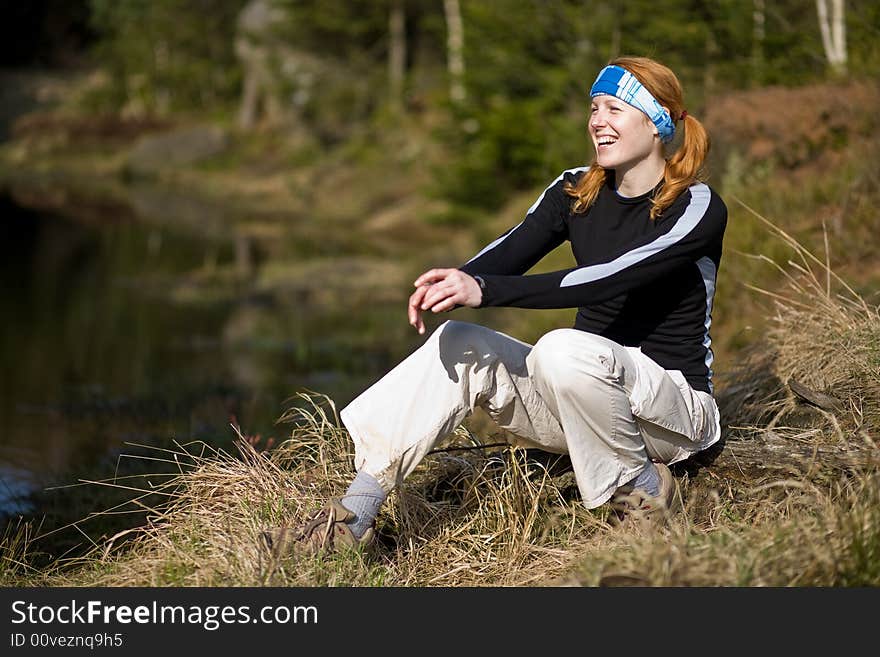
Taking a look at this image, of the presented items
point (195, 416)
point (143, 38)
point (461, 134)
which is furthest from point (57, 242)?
point (143, 38)

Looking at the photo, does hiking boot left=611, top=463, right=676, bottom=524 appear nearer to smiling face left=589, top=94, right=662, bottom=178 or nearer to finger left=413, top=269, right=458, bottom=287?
finger left=413, top=269, right=458, bottom=287

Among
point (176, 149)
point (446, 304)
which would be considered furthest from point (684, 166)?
point (176, 149)

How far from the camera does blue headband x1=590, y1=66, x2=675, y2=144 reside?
11.7 feet

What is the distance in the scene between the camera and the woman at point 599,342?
326 centimetres

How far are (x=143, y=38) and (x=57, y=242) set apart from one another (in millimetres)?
18155

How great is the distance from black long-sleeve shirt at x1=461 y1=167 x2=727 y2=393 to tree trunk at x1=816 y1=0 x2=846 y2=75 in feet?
22.1

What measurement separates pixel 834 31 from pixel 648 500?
25.8 ft

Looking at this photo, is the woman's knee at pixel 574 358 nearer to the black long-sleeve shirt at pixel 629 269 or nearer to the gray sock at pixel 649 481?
the black long-sleeve shirt at pixel 629 269

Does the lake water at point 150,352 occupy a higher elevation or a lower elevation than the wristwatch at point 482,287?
lower

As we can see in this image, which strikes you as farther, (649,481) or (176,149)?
(176,149)

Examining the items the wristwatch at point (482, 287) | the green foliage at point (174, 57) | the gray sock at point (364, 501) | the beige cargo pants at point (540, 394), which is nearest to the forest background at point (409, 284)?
the gray sock at point (364, 501)

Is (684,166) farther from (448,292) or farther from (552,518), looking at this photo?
(552,518)

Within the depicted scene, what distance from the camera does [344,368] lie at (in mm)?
9125

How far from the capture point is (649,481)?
3438 millimetres
